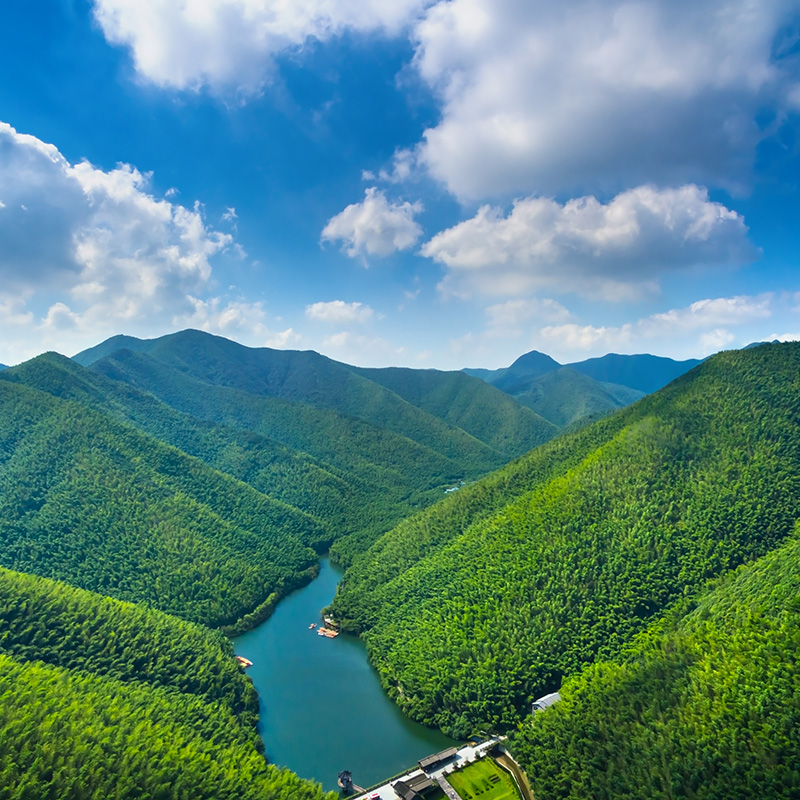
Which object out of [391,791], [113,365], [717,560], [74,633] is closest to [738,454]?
[717,560]

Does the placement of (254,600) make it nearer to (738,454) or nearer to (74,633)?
(74,633)

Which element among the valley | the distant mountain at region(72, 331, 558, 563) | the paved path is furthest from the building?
the distant mountain at region(72, 331, 558, 563)

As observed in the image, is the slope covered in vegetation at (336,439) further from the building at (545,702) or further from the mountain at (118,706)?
the building at (545,702)

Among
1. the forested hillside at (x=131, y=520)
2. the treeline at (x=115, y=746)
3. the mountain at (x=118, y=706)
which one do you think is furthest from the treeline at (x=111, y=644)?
the forested hillside at (x=131, y=520)

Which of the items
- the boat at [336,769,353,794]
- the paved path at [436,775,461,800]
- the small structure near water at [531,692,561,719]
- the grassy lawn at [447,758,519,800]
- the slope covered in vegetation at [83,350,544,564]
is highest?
the slope covered in vegetation at [83,350,544,564]

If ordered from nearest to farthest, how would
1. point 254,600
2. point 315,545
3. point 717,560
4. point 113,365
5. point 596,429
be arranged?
point 717,560
point 254,600
point 596,429
point 315,545
point 113,365

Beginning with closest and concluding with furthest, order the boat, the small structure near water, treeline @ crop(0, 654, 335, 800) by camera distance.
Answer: treeline @ crop(0, 654, 335, 800)
the boat
the small structure near water

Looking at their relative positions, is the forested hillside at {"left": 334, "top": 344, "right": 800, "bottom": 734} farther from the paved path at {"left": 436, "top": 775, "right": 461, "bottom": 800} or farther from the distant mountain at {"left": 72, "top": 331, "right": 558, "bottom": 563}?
the distant mountain at {"left": 72, "top": 331, "right": 558, "bottom": 563}
